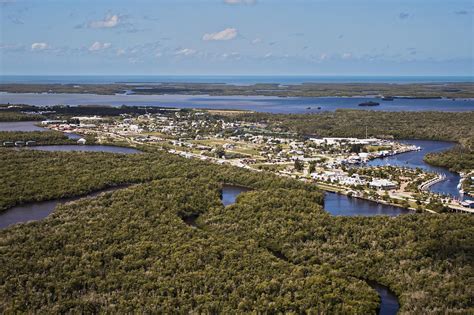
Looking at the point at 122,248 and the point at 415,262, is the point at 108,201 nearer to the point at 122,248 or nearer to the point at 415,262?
the point at 122,248

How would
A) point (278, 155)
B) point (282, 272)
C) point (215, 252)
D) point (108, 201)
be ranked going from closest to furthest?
point (282, 272) → point (215, 252) → point (108, 201) → point (278, 155)

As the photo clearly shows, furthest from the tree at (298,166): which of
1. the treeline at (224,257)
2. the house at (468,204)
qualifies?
the house at (468,204)

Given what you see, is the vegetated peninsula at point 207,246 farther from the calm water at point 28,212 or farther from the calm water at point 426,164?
the calm water at point 426,164

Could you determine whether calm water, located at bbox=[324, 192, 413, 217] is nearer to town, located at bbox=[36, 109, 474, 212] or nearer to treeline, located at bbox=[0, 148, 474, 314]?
town, located at bbox=[36, 109, 474, 212]

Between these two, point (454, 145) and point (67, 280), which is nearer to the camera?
point (67, 280)

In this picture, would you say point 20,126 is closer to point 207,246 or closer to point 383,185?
point 383,185

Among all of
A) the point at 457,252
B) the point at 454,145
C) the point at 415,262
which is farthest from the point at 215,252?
the point at 454,145
